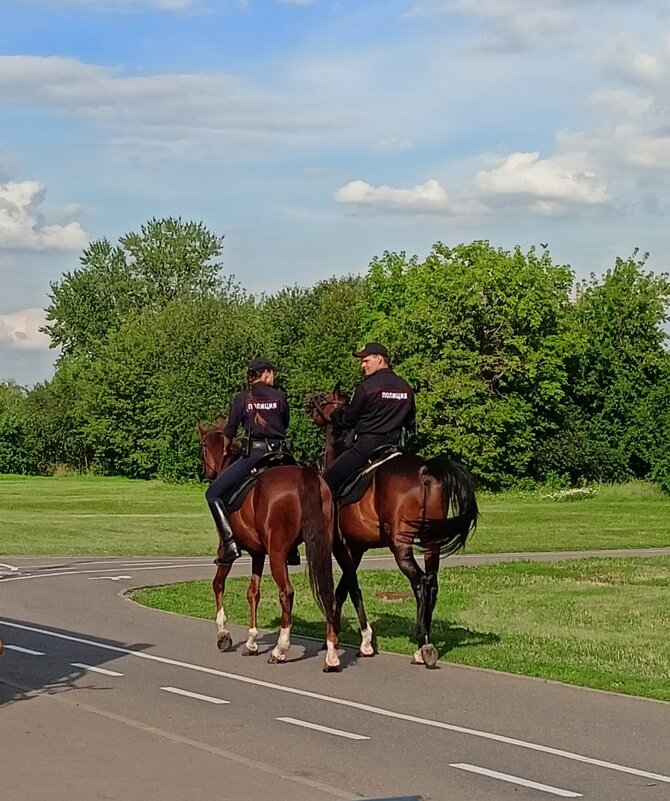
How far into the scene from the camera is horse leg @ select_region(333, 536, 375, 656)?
1492 cm

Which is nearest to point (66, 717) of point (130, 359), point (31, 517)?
point (31, 517)

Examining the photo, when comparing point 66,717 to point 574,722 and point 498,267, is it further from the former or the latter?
point 498,267

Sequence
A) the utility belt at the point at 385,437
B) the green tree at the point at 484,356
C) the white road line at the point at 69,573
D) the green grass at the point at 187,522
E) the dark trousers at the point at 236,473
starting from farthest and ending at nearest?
1. the green tree at the point at 484,356
2. the green grass at the point at 187,522
3. the white road line at the point at 69,573
4. the dark trousers at the point at 236,473
5. the utility belt at the point at 385,437

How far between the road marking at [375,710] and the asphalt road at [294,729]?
0.06ft

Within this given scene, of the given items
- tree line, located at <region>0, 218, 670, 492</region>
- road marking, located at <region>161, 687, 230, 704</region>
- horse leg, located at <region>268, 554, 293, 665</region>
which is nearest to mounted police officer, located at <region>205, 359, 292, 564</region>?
horse leg, located at <region>268, 554, 293, 665</region>

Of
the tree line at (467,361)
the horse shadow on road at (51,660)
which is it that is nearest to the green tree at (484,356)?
the tree line at (467,361)

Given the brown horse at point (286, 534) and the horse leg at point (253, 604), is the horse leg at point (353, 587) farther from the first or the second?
the horse leg at point (253, 604)

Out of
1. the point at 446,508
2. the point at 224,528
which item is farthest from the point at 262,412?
the point at 446,508

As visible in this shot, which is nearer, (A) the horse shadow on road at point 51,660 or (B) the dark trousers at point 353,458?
(A) the horse shadow on road at point 51,660

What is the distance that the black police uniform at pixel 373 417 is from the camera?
14883 mm

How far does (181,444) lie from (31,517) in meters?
35.0

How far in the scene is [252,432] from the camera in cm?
1522

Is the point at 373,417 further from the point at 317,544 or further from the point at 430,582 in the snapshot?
the point at 430,582

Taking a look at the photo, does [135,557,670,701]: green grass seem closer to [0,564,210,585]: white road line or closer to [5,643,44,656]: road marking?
[0,564,210,585]: white road line
